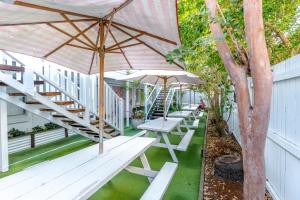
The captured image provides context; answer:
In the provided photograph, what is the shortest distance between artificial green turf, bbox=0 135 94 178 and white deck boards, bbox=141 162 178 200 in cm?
338

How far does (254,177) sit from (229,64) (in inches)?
49.8

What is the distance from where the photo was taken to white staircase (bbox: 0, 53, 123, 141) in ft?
14.0

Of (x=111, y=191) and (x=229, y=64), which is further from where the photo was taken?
(x=111, y=191)

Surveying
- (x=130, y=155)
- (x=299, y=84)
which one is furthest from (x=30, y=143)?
(x=299, y=84)

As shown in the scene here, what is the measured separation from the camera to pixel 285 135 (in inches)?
113

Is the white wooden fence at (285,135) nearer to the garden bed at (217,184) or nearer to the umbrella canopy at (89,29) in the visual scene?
the garden bed at (217,184)

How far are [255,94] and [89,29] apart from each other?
8.52 feet

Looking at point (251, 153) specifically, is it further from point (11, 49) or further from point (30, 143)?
point (30, 143)

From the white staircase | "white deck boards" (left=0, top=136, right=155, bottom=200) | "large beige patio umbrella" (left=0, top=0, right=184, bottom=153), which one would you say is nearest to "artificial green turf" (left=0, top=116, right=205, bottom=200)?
the white staircase

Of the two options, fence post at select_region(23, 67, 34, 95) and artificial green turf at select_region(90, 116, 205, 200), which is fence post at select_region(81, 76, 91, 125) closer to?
fence post at select_region(23, 67, 34, 95)

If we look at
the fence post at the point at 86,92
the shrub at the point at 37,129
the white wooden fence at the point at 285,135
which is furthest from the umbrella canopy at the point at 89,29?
the shrub at the point at 37,129

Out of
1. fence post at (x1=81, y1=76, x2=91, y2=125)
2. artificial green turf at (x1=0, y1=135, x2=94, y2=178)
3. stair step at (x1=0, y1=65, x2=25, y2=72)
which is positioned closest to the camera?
stair step at (x1=0, y1=65, x2=25, y2=72)

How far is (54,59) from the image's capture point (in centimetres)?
409

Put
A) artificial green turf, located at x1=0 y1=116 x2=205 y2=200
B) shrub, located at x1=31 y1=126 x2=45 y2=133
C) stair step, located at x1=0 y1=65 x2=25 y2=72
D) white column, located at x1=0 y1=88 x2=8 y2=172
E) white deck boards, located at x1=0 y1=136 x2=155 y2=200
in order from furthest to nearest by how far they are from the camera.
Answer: shrub, located at x1=31 y1=126 x2=45 y2=133
white column, located at x1=0 y1=88 x2=8 y2=172
stair step, located at x1=0 y1=65 x2=25 y2=72
artificial green turf, located at x1=0 y1=116 x2=205 y2=200
white deck boards, located at x1=0 y1=136 x2=155 y2=200
